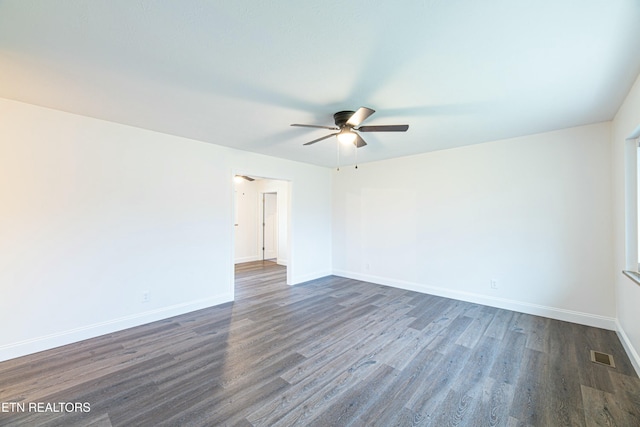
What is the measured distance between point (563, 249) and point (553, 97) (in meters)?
2.05

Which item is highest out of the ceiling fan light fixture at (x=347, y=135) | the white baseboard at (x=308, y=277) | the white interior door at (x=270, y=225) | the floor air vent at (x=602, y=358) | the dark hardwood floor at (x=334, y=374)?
the ceiling fan light fixture at (x=347, y=135)

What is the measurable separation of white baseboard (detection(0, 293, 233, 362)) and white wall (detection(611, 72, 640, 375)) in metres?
4.84

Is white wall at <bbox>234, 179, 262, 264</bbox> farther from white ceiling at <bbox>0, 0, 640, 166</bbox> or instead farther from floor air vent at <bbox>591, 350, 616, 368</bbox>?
floor air vent at <bbox>591, 350, 616, 368</bbox>

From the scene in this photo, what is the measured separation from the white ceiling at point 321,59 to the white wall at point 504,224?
2.21ft

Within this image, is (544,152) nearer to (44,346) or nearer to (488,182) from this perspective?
(488,182)

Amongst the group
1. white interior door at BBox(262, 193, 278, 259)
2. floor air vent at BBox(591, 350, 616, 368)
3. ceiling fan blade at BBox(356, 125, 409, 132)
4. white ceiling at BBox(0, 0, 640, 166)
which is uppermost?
white ceiling at BBox(0, 0, 640, 166)

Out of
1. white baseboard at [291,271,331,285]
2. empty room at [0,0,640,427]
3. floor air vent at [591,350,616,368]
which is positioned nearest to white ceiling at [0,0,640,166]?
empty room at [0,0,640,427]

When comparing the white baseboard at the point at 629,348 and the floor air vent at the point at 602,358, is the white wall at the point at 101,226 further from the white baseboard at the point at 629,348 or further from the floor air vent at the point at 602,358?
the white baseboard at the point at 629,348

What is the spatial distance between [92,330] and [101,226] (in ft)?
3.86

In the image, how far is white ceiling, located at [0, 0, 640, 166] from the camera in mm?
1439

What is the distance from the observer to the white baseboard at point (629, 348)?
227 centimetres

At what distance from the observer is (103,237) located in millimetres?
3059

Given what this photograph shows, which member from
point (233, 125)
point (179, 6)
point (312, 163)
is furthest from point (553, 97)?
point (312, 163)

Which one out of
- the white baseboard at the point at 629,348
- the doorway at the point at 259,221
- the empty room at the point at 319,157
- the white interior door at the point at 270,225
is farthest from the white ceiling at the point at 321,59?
the white interior door at the point at 270,225
